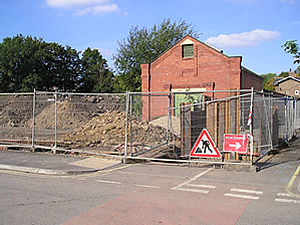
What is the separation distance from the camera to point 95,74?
214ft

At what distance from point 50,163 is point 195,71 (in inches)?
674

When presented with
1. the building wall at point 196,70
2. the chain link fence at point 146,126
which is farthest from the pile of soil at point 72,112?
the building wall at point 196,70

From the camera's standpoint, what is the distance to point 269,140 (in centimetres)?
1193

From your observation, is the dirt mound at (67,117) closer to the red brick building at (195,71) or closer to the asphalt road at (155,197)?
the asphalt road at (155,197)

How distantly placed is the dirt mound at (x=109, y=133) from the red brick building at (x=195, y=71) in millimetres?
5259

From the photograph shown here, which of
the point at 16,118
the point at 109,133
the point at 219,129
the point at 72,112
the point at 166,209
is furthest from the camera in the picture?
the point at 109,133

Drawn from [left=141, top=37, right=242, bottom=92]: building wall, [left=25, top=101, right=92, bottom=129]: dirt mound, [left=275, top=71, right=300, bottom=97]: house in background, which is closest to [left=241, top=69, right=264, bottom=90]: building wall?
[left=141, top=37, right=242, bottom=92]: building wall

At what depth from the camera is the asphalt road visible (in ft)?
17.3

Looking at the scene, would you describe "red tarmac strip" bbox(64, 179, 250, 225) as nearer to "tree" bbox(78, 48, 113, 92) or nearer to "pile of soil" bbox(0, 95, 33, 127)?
→ "pile of soil" bbox(0, 95, 33, 127)

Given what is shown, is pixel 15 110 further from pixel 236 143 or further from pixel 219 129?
pixel 236 143

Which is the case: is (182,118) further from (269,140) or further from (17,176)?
(17,176)

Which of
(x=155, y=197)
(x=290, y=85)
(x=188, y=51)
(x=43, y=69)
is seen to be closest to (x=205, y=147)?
(x=155, y=197)

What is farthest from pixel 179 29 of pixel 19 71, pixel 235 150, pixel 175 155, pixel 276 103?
pixel 235 150

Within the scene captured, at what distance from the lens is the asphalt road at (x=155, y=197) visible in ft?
17.3
